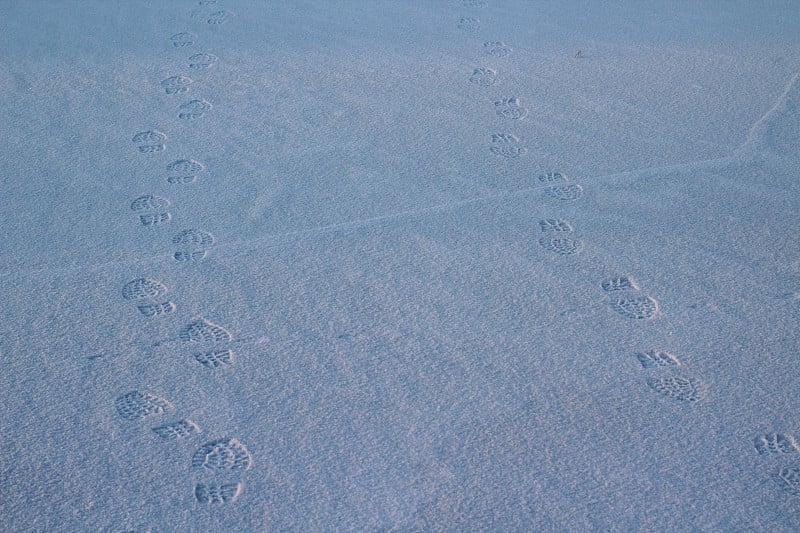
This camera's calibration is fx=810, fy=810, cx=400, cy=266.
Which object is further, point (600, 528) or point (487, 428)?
point (487, 428)

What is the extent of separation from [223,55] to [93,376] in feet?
5.51

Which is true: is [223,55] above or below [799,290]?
below

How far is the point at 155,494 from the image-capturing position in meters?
1.42

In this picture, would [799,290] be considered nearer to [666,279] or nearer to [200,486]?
[666,279]

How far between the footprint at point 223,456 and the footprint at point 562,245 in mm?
945

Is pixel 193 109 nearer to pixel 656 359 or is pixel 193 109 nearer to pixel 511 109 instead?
pixel 511 109

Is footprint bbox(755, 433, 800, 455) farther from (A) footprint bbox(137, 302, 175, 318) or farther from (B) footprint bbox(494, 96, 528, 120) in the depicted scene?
(B) footprint bbox(494, 96, 528, 120)

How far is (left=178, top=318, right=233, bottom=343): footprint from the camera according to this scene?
174 cm

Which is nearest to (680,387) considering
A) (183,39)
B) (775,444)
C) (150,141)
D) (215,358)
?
(775,444)

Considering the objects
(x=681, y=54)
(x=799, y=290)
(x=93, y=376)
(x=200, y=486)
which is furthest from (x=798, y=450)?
(x=681, y=54)

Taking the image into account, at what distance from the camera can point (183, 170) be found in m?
2.33

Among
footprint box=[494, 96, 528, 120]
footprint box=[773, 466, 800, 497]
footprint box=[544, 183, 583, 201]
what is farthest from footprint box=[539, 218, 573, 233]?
footprint box=[773, 466, 800, 497]

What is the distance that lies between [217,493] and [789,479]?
1.02m

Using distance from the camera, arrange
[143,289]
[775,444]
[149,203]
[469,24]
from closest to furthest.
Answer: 1. [775,444]
2. [143,289]
3. [149,203]
4. [469,24]
